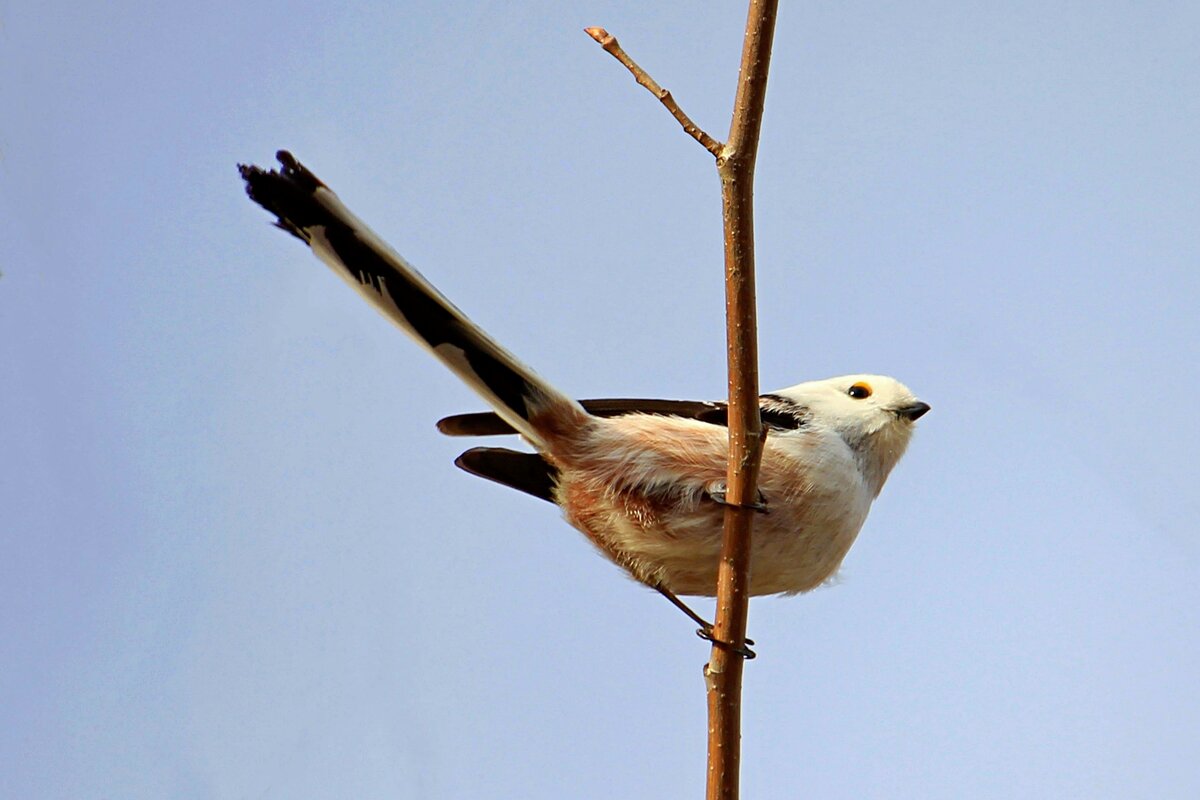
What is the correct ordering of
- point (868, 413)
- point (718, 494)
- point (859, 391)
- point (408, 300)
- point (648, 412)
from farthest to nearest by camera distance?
point (859, 391)
point (868, 413)
point (648, 412)
point (718, 494)
point (408, 300)

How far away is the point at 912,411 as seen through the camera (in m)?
3.98

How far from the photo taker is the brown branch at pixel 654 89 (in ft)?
8.21

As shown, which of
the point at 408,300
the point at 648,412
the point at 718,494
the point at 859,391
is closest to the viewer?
the point at 408,300

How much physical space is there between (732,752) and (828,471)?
42.1 inches

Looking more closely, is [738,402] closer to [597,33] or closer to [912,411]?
[597,33]

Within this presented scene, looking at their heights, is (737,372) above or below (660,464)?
below

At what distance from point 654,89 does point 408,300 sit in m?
0.89

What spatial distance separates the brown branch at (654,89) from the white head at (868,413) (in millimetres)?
1468

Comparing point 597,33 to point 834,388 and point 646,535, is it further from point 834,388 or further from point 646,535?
point 834,388

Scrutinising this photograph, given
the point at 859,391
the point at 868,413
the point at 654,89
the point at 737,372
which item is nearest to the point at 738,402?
the point at 737,372

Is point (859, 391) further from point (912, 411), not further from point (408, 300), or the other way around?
point (408, 300)

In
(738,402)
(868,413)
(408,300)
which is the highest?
(868,413)

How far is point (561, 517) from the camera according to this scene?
3723 millimetres

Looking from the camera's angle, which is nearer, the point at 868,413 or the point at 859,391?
the point at 868,413
